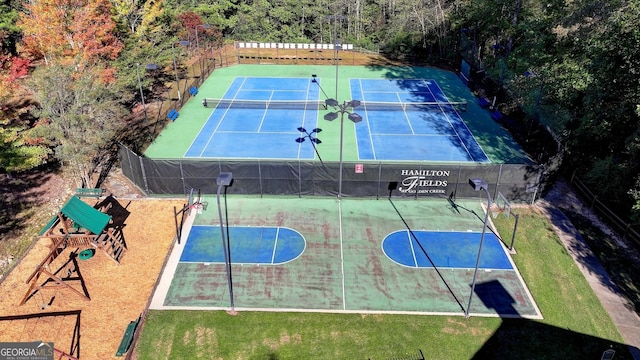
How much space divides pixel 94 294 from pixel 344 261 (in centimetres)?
1088

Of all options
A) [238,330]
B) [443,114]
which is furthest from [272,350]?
[443,114]

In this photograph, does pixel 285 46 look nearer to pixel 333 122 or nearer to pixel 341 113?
pixel 333 122

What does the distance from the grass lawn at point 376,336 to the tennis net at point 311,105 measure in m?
22.8

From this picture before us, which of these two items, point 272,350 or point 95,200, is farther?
point 95,200

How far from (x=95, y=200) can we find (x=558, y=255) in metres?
25.2

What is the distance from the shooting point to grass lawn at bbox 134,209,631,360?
1546 cm

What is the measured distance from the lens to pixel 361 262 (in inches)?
789

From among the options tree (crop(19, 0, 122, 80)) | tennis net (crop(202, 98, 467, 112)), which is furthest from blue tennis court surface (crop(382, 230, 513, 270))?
tree (crop(19, 0, 122, 80))

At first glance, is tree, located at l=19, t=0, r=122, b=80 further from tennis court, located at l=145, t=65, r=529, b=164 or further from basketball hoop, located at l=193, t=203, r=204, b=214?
basketball hoop, located at l=193, t=203, r=204, b=214

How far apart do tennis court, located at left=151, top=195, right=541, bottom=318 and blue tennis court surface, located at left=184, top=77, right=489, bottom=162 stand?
218 inches

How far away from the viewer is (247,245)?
21.0 meters

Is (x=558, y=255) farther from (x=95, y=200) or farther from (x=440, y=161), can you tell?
(x=95, y=200)

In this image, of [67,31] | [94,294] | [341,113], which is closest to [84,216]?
[94,294]

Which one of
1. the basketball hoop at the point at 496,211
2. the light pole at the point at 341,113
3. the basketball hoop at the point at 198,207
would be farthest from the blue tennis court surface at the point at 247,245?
the basketball hoop at the point at 496,211
